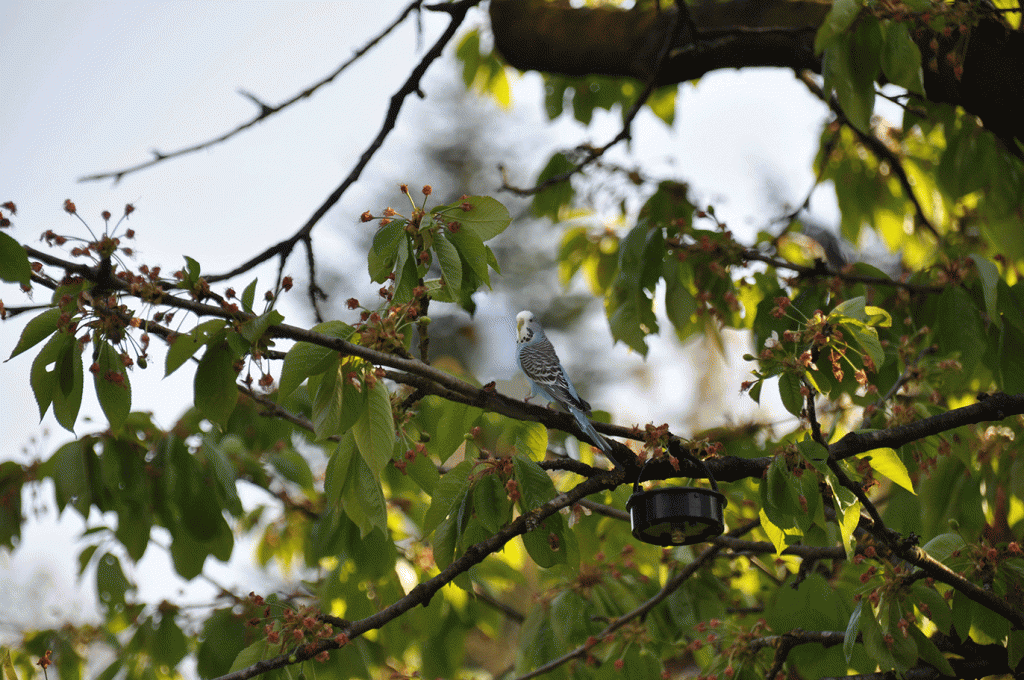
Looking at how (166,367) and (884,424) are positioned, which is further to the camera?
(884,424)

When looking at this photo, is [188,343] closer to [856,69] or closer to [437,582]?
[437,582]

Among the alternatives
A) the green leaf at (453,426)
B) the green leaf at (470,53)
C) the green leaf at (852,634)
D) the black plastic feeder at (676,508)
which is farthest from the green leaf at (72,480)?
the green leaf at (470,53)

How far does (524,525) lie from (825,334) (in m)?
0.88

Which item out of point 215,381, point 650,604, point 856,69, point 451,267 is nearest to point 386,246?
point 451,267

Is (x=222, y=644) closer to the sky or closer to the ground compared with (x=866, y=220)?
closer to the ground

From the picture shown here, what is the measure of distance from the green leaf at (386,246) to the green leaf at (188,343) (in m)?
0.45

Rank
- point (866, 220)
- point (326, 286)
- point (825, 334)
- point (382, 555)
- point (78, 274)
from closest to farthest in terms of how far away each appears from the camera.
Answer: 1. point (78, 274)
2. point (825, 334)
3. point (382, 555)
4. point (866, 220)
5. point (326, 286)

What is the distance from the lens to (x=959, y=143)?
3.51m

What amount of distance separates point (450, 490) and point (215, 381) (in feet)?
2.21

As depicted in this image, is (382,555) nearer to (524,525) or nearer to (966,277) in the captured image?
(524,525)

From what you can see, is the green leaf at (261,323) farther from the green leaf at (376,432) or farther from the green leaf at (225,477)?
the green leaf at (225,477)

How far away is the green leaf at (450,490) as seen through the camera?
2.22m

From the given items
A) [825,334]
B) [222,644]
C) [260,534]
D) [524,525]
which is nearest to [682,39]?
[825,334]

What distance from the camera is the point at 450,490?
223cm
